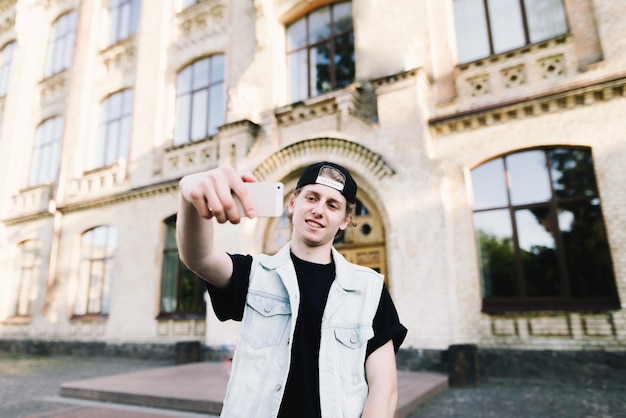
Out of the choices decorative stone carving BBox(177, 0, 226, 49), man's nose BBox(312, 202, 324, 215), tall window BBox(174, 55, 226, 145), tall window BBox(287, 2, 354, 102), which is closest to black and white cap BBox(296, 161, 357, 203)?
man's nose BBox(312, 202, 324, 215)

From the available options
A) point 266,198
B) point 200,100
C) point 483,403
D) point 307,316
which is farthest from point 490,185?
point 200,100

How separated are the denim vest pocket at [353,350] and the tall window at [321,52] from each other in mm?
8193

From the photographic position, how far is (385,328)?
68.6 inches

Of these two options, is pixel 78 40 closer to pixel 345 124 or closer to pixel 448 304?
pixel 345 124

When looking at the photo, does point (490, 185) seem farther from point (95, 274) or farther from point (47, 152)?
point (47, 152)

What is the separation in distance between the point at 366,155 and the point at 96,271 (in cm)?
905

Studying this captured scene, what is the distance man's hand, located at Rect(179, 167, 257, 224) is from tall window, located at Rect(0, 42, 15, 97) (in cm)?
1968

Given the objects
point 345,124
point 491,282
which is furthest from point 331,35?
point 491,282

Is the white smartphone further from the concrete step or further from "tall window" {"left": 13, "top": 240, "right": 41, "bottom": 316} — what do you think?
"tall window" {"left": 13, "top": 240, "right": 41, "bottom": 316}

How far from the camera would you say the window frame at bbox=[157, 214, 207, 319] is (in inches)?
390

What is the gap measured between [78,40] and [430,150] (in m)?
13.1

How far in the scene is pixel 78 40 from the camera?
13.7 m

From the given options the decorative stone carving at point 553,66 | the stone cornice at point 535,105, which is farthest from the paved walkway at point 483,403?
the decorative stone carving at point 553,66

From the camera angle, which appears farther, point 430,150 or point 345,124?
point 345,124
